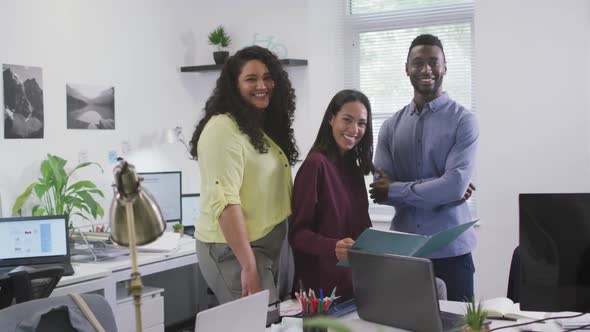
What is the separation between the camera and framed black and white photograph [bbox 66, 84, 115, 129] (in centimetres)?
465

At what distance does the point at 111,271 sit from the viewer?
3.55 m

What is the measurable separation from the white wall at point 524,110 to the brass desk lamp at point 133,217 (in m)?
3.78

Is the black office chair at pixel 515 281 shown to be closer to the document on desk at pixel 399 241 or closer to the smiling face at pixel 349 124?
the document on desk at pixel 399 241

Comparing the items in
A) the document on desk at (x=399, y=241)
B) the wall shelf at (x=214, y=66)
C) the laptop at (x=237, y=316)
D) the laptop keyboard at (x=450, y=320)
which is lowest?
the laptop keyboard at (x=450, y=320)

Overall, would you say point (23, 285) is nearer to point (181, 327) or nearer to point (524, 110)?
point (181, 327)

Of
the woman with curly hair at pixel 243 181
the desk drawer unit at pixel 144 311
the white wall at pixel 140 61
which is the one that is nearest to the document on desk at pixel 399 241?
the woman with curly hair at pixel 243 181

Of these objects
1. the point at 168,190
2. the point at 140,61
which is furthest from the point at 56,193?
the point at 140,61

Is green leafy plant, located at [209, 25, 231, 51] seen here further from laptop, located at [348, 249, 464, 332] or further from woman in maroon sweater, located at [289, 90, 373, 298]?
laptop, located at [348, 249, 464, 332]

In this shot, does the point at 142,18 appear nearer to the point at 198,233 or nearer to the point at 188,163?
the point at 188,163

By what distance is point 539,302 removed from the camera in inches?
72.1

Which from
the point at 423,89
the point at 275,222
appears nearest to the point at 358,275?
the point at 275,222

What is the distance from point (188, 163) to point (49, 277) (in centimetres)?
276

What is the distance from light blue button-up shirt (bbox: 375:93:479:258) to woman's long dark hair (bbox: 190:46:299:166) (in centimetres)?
54

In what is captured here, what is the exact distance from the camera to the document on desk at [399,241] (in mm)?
2061
